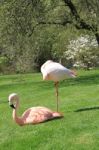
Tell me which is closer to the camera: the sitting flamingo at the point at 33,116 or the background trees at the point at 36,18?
the sitting flamingo at the point at 33,116

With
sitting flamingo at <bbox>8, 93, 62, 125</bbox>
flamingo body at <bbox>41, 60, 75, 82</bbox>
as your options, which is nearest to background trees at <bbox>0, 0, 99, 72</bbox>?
flamingo body at <bbox>41, 60, 75, 82</bbox>

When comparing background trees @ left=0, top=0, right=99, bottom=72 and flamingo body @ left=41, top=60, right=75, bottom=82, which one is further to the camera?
background trees @ left=0, top=0, right=99, bottom=72

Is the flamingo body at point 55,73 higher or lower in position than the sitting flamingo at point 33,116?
higher

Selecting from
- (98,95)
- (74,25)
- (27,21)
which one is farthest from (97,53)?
(98,95)

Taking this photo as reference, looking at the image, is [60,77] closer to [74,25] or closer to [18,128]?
[18,128]

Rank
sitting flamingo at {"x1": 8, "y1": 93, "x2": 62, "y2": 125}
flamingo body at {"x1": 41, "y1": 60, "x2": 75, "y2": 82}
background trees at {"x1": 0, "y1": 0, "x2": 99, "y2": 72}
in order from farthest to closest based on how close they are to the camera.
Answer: background trees at {"x1": 0, "y1": 0, "x2": 99, "y2": 72}, flamingo body at {"x1": 41, "y1": 60, "x2": 75, "y2": 82}, sitting flamingo at {"x1": 8, "y1": 93, "x2": 62, "y2": 125}

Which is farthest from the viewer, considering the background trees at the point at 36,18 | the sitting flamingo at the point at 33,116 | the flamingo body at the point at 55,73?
the background trees at the point at 36,18

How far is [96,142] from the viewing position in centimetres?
853

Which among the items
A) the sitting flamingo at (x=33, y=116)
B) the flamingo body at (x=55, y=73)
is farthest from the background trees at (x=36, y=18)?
the sitting flamingo at (x=33, y=116)

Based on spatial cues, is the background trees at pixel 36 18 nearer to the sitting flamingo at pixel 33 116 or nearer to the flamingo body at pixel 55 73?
the flamingo body at pixel 55 73

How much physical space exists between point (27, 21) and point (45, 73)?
498 inches

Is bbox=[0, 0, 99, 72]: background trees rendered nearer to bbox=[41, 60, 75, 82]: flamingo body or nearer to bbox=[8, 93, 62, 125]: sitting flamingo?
bbox=[41, 60, 75, 82]: flamingo body

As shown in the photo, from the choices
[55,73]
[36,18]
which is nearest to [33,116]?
[55,73]

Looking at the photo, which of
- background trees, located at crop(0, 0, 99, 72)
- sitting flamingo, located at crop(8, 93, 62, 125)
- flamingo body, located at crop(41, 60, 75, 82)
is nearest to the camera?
sitting flamingo, located at crop(8, 93, 62, 125)
